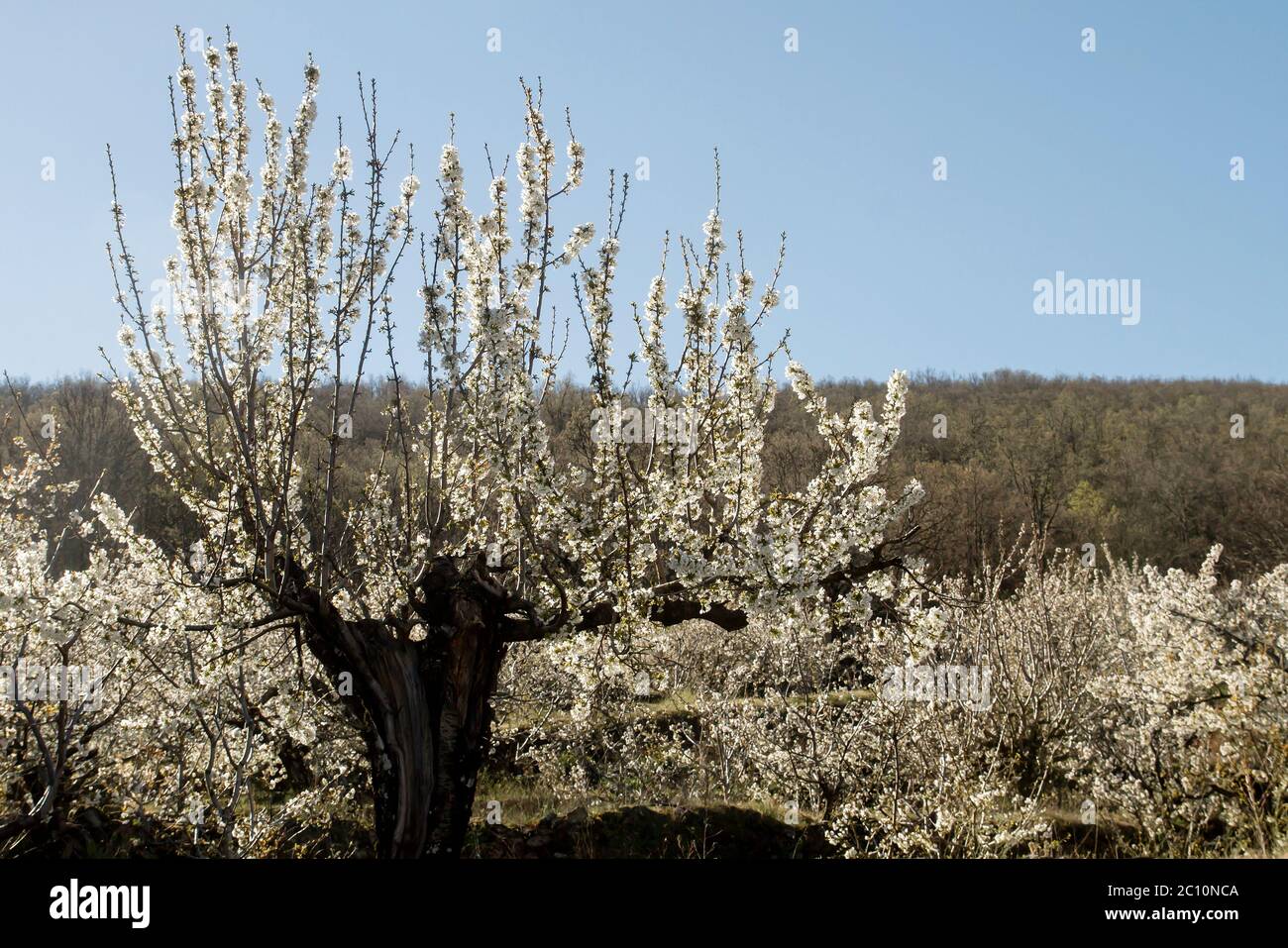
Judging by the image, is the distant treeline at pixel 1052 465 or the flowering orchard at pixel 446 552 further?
the distant treeline at pixel 1052 465

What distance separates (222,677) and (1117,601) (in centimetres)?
1474

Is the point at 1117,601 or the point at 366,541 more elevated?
Answer: the point at 366,541

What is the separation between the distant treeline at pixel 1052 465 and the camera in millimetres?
28406

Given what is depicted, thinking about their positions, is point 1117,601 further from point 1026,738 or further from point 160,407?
point 160,407

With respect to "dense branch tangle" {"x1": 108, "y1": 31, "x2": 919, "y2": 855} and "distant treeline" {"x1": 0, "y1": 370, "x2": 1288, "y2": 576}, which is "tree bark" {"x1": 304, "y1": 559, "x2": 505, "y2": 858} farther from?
"distant treeline" {"x1": 0, "y1": 370, "x2": 1288, "y2": 576}

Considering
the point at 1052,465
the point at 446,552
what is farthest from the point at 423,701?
the point at 1052,465

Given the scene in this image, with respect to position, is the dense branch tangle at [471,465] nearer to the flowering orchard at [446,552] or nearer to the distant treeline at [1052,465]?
the flowering orchard at [446,552]

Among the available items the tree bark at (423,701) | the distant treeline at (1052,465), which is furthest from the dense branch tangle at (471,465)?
the distant treeline at (1052,465)

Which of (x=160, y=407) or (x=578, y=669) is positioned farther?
(x=160, y=407)

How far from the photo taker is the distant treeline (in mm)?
28406

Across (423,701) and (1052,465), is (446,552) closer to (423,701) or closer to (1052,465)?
(423,701)

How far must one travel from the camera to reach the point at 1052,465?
43.0m
